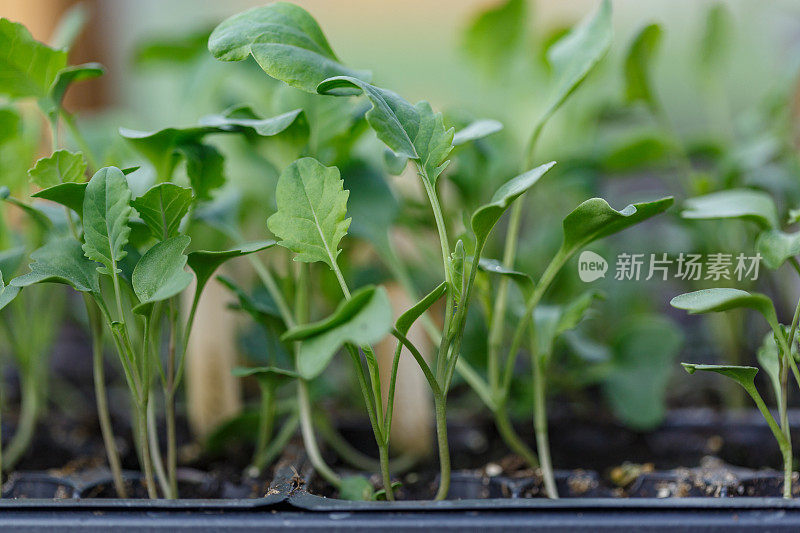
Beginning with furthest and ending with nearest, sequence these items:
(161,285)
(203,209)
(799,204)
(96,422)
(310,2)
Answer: (310,2) → (96,422) → (799,204) → (203,209) → (161,285)

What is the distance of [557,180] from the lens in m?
0.81

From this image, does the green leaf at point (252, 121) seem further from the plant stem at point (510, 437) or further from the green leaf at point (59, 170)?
the plant stem at point (510, 437)

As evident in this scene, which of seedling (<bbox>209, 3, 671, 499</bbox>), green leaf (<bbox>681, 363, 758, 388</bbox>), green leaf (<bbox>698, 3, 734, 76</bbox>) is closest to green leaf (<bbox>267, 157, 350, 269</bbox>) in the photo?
seedling (<bbox>209, 3, 671, 499</bbox>)

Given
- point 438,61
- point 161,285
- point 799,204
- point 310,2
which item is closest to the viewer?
point 161,285

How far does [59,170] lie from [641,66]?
553mm

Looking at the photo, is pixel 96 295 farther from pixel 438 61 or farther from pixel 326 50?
pixel 438 61

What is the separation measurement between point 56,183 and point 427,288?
1.58 feet

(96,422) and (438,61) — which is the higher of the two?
(438,61)

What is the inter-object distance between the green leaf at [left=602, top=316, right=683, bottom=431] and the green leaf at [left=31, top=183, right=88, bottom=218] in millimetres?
552

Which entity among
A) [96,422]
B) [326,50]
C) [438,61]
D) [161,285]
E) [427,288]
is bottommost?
[96,422]

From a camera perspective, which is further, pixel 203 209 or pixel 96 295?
pixel 203 209

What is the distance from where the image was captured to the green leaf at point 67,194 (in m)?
0.41

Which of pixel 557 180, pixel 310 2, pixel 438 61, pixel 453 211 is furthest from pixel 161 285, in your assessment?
pixel 310 2

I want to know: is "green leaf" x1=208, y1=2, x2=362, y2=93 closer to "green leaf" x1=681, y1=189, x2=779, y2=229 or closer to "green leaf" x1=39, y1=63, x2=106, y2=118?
"green leaf" x1=39, y1=63, x2=106, y2=118
